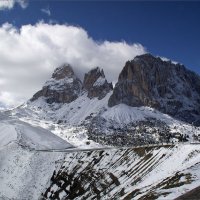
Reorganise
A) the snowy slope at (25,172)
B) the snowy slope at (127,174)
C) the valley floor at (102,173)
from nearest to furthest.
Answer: the snowy slope at (127,174) → the valley floor at (102,173) → the snowy slope at (25,172)

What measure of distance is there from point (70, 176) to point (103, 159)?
1292 cm

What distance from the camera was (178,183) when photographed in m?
81.8

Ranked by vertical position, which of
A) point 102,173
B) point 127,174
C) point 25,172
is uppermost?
point 25,172

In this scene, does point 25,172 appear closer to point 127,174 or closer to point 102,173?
point 102,173

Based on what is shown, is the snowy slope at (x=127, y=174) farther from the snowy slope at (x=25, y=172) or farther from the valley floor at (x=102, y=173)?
the snowy slope at (x=25, y=172)

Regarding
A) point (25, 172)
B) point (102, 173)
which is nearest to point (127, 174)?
point (102, 173)

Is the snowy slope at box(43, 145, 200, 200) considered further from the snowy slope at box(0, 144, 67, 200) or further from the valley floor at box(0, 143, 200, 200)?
the snowy slope at box(0, 144, 67, 200)

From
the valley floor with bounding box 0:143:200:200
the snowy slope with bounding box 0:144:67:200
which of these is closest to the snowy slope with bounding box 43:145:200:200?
the valley floor with bounding box 0:143:200:200

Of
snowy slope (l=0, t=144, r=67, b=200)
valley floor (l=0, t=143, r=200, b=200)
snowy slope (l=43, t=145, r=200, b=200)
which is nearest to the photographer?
snowy slope (l=43, t=145, r=200, b=200)

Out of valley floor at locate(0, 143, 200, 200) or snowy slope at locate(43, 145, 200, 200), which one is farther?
valley floor at locate(0, 143, 200, 200)

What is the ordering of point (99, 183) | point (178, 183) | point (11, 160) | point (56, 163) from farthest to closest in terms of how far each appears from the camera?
point (11, 160), point (56, 163), point (99, 183), point (178, 183)

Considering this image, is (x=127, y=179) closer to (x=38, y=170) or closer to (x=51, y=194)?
(x=51, y=194)

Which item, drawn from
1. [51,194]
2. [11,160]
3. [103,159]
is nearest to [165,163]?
[103,159]

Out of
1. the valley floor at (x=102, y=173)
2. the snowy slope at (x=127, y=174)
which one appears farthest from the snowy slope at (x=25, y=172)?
the snowy slope at (x=127, y=174)
